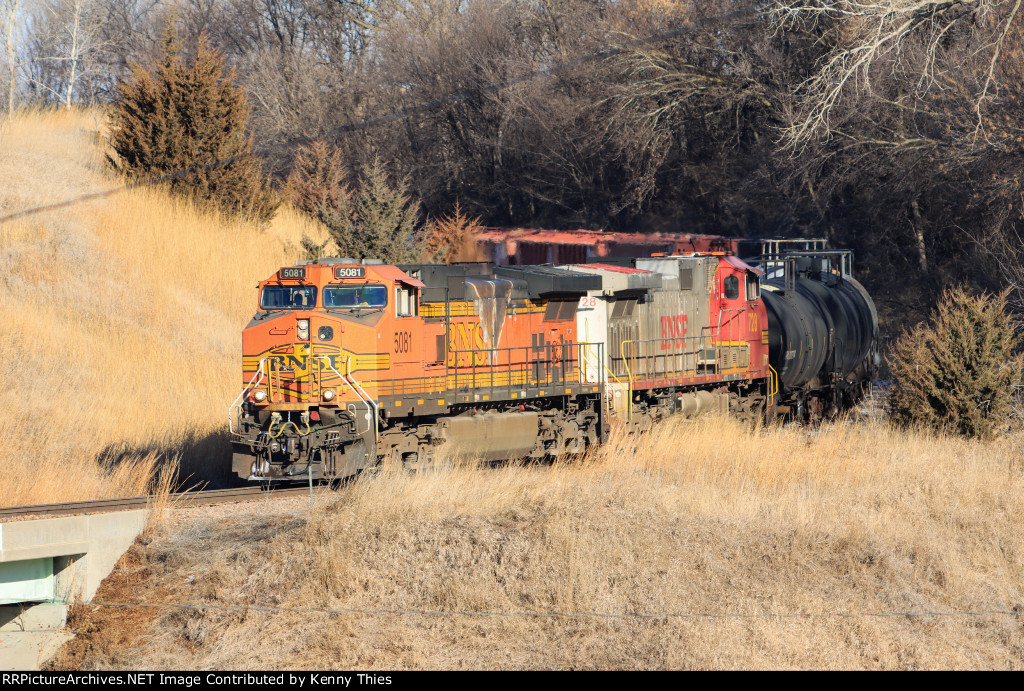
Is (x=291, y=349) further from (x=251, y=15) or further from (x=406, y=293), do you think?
(x=251, y=15)

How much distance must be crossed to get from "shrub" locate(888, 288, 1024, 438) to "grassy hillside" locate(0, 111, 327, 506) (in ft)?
39.3

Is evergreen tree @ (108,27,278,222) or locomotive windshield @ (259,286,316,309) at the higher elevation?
evergreen tree @ (108,27,278,222)

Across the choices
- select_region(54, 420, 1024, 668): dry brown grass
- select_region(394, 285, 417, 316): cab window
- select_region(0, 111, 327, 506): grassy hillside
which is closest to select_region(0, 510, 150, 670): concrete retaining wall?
select_region(54, 420, 1024, 668): dry brown grass

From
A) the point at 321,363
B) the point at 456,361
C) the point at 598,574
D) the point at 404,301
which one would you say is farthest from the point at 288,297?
the point at 598,574

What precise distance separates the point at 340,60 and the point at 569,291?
44869mm

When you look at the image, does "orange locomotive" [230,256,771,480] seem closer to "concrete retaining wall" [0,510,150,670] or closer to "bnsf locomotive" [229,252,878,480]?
"bnsf locomotive" [229,252,878,480]

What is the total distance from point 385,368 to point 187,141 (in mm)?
17745

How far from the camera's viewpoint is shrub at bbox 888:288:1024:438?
16.6m

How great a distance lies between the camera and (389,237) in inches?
937

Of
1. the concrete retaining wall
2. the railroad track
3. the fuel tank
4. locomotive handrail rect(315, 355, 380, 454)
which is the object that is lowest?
the concrete retaining wall

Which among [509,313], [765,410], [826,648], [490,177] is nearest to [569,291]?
[509,313]

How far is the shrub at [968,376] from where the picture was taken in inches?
655

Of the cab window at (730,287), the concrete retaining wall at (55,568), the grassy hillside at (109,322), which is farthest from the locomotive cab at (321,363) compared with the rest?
the cab window at (730,287)

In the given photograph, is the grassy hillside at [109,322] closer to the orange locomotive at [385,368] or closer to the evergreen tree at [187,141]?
the evergreen tree at [187,141]
